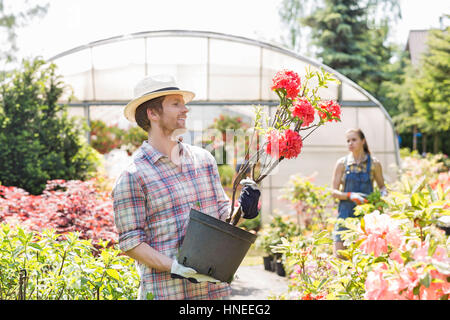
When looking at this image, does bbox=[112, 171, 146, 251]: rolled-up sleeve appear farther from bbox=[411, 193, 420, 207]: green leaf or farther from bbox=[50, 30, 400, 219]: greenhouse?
bbox=[50, 30, 400, 219]: greenhouse

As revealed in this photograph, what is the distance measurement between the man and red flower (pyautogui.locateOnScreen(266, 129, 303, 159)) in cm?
17

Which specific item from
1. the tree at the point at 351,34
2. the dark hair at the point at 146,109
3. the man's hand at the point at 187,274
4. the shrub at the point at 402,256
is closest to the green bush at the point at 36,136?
the dark hair at the point at 146,109

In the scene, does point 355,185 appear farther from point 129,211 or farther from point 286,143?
point 129,211

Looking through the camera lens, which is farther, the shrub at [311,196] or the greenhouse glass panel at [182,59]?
the greenhouse glass panel at [182,59]

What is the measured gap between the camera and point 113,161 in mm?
7613

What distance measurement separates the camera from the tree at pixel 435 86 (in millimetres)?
12766

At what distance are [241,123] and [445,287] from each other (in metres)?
7.84

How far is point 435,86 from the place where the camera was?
13.6 m

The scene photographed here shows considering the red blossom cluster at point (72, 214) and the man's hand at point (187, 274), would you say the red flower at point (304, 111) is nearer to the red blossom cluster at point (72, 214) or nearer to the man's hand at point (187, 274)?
the man's hand at point (187, 274)

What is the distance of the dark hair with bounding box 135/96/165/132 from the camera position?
193cm

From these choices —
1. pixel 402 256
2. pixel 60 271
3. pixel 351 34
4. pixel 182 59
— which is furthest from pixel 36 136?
pixel 351 34

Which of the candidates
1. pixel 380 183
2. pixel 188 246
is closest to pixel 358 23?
pixel 380 183

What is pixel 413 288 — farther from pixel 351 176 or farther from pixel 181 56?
pixel 181 56
